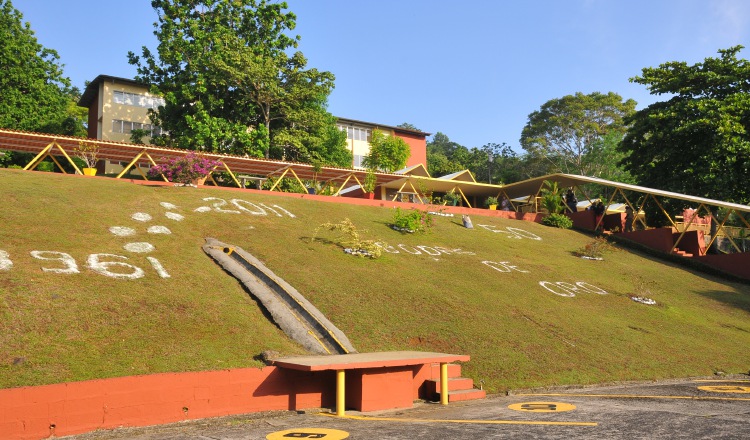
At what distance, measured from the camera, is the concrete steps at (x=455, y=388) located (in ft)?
38.5

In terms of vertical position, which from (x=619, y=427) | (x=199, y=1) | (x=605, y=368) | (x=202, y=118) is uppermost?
(x=199, y=1)

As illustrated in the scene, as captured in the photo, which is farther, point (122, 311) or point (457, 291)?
point (457, 291)

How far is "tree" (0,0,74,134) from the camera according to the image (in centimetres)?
4016

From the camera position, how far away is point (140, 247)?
53.8 ft

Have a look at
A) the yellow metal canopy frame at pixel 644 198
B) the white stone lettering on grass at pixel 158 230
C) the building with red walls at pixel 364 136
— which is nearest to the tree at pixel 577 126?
the building with red walls at pixel 364 136

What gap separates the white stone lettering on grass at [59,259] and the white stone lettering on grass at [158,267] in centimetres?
185

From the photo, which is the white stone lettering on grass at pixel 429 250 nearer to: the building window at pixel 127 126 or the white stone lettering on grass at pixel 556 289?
the white stone lettering on grass at pixel 556 289

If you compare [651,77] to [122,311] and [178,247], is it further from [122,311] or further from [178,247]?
[122,311]

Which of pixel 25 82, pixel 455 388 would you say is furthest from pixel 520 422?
pixel 25 82

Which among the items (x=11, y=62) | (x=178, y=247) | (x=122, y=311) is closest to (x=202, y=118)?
(x=11, y=62)

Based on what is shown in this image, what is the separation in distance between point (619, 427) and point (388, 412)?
414 cm

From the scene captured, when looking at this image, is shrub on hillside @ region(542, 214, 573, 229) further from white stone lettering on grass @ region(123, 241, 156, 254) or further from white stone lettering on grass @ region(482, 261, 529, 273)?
white stone lettering on grass @ region(123, 241, 156, 254)

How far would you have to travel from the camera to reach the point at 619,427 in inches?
304

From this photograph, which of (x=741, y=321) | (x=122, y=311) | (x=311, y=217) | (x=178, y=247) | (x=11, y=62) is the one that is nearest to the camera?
(x=122, y=311)
